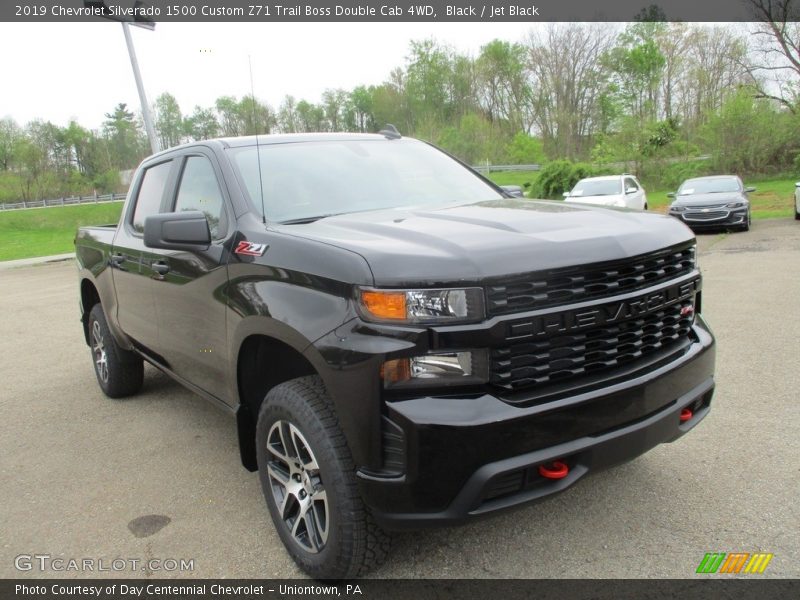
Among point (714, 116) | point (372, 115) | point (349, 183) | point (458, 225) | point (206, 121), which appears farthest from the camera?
point (372, 115)

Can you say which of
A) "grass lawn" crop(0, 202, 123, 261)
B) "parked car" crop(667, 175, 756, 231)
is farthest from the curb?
"grass lawn" crop(0, 202, 123, 261)

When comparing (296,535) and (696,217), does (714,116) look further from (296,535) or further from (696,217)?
(296,535)

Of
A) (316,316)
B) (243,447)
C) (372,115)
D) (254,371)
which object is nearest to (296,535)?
(243,447)

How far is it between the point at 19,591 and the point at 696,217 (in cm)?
1581

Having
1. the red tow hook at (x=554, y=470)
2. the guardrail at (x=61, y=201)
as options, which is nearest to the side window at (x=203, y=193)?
the red tow hook at (x=554, y=470)

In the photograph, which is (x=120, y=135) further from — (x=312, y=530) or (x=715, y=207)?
(x=312, y=530)

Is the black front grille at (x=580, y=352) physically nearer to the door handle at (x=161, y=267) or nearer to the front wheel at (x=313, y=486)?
the front wheel at (x=313, y=486)

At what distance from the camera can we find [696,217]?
15.4m

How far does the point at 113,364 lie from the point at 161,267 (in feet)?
5.97

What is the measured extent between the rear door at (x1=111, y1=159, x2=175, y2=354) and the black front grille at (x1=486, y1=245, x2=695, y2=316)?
2.46m

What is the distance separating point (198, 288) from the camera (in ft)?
10.8

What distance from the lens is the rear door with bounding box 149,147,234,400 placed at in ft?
10.3

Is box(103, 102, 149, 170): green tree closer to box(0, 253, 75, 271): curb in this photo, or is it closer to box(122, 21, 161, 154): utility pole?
box(0, 253, 75, 271): curb

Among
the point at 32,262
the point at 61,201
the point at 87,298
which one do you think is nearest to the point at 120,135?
the point at 61,201
